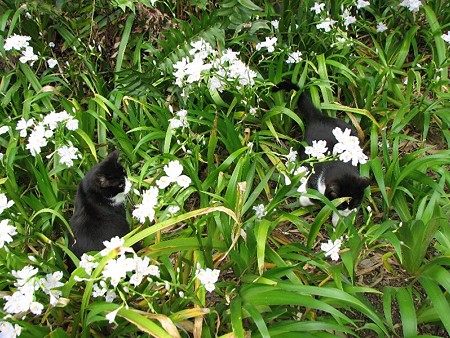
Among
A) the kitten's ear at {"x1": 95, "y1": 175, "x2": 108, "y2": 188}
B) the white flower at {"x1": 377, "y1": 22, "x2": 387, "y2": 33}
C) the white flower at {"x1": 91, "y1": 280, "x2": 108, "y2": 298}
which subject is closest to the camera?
the white flower at {"x1": 91, "y1": 280, "x2": 108, "y2": 298}

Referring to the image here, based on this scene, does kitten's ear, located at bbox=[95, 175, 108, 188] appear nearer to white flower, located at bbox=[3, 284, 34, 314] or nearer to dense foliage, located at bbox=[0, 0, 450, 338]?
dense foliage, located at bbox=[0, 0, 450, 338]

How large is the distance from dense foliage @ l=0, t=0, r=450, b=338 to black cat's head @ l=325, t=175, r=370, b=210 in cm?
13

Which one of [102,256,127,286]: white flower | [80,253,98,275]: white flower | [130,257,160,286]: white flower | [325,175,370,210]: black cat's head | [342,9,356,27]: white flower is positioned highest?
[342,9,356,27]: white flower

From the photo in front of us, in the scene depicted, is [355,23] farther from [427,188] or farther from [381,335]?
[381,335]

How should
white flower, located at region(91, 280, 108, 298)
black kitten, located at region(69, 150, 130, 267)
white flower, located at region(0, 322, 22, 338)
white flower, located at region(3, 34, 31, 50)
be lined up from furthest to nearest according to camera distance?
white flower, located at region(3, 34, 31, 50), black kitten, located at region(69, 150, 130, 267), white flower, located at region(91, 280, 108, 298), white flower, located at region(0, 322, 22, 338)

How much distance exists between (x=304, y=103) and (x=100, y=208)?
159cm

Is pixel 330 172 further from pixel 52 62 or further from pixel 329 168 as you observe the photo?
pixel 52 62

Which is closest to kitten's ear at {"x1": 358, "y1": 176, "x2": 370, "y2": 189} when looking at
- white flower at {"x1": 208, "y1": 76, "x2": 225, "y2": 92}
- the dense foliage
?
the dense foliage

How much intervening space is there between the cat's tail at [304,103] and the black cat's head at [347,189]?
1.94ft

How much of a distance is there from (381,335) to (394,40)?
2.64 meters

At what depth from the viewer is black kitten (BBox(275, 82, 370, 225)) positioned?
9.62 ft

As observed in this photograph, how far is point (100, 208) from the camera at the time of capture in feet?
9.08

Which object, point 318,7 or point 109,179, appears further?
point 318,7

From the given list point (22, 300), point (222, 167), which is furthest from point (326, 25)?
point (22, 300)
